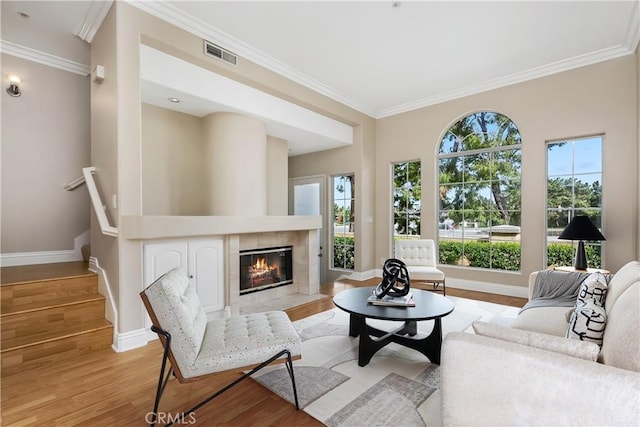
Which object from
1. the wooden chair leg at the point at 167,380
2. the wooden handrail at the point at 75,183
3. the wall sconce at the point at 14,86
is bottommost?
the wooden chair leg at the point at 167,380

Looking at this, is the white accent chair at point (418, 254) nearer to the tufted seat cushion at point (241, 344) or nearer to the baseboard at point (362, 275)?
the baseboard at point (362, 275)

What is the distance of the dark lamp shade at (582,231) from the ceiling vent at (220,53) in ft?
14.2

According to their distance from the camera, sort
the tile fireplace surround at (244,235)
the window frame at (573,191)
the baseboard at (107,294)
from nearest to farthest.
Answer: the baseboard at (107,294) → the tile fireplace surround at (244,235) → the window frame at (573,191)

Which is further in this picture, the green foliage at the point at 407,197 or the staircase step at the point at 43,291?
the green foliage at the point at 407,197

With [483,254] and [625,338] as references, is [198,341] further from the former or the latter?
[483,254]

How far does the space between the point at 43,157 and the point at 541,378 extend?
521 centimetres

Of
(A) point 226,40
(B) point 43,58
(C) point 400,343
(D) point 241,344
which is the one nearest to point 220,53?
(A) point 226,40

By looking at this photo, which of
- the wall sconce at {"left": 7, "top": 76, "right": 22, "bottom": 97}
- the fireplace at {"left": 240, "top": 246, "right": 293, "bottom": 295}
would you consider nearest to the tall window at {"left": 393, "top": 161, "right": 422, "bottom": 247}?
the fireplace at {"left": 240, "top": 246, "right": 293, "bottom": 295}

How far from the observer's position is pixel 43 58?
3773 millimetres

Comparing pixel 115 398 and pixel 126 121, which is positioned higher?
pixel 126 121


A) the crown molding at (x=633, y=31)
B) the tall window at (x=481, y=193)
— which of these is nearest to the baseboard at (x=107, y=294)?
the tall window at (x=481, y=193)

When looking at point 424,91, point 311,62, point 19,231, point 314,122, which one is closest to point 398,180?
point 424,91

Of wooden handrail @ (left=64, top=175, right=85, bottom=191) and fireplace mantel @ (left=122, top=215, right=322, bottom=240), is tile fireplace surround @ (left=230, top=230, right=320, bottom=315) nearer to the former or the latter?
fireplace mantel @ (left=122, top=215, right=322, bottom=240)

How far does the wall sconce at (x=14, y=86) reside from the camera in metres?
3.61
